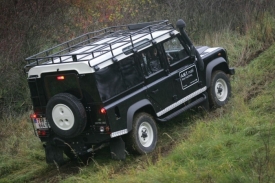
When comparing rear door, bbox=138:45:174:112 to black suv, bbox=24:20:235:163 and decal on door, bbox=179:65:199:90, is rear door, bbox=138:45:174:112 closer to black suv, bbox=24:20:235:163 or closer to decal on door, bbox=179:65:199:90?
black suv, bbox=24:20:235:163

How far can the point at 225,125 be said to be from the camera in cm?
867

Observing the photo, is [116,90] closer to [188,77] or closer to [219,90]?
[188,77]

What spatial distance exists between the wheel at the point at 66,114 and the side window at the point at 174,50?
2224 mm

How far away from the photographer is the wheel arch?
845 cm

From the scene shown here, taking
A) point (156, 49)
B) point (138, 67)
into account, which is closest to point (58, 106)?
point (138, 67)

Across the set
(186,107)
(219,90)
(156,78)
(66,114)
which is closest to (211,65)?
(219,90)

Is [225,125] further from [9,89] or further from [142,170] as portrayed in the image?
[9,89]

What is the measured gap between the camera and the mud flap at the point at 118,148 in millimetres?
8477

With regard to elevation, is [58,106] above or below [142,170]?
above

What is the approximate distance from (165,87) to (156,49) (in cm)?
66

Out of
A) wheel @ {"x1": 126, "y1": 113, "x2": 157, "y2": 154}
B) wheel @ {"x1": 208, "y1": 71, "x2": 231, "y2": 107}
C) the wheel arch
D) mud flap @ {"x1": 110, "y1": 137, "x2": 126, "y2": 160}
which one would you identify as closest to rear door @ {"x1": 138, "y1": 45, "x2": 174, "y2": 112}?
the wheel arch

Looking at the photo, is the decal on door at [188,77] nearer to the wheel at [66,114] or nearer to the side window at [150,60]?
the side window at [150,60]

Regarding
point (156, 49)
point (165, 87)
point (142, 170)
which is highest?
point (156, 49)

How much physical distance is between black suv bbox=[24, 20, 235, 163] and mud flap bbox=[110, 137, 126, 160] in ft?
0.05
